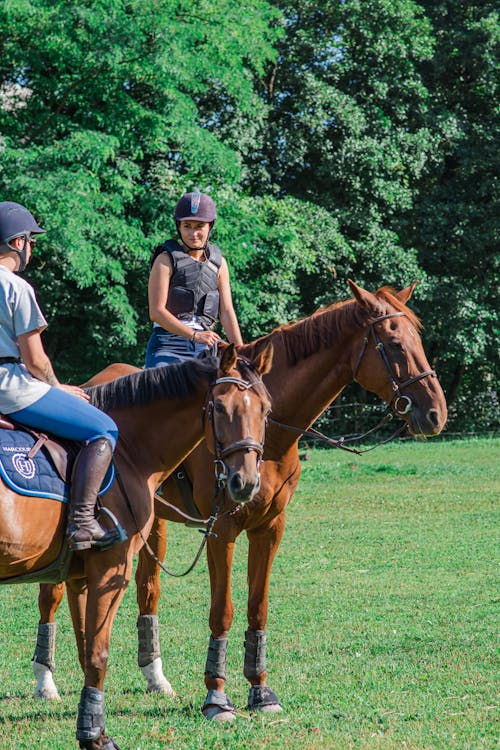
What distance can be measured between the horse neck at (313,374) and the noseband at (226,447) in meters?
1.07

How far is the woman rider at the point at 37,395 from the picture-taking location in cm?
461

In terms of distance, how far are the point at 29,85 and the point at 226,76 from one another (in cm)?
482

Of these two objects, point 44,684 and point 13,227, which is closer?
point 13,227

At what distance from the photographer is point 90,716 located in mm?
4801

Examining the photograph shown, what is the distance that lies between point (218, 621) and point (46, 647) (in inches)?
55.8

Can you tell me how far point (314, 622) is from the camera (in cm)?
870

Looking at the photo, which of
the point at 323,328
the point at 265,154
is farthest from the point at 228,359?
the point at 265,154

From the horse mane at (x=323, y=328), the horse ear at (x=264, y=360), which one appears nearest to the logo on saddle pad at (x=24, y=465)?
the horse ear at (x=264, y=360)

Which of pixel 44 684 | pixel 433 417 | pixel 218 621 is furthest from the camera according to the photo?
pixel 44 684

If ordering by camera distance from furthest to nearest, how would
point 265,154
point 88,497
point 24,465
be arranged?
point 265,154 < point 88,497 < point 24,465

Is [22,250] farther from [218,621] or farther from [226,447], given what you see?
[218,621]

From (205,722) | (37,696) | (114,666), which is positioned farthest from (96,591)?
(114,666)

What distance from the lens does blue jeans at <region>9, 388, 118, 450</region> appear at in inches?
187

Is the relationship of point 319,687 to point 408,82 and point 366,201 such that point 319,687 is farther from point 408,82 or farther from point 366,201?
point 408,82
